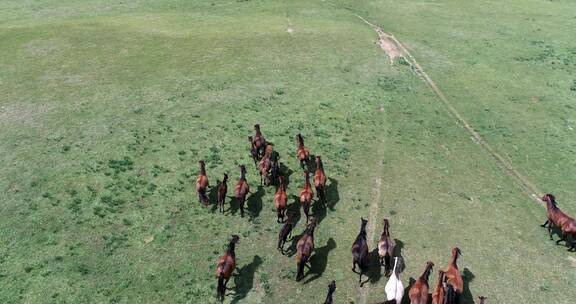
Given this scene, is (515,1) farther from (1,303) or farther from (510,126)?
(1,303)

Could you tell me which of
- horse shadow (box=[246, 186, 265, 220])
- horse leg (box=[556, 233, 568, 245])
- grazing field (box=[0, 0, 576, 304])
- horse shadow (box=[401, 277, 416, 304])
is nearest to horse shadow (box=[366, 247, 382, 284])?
grazing field (box=[0, 0, 576, 304])

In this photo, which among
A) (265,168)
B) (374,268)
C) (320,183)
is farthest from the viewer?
(265,168)

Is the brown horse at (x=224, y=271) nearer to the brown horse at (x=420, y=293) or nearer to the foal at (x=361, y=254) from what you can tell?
the foal at (x=361, y=254)

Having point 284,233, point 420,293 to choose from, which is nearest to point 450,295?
point 420,293

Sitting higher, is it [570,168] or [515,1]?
[515,1]

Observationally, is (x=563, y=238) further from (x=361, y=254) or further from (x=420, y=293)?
(x=361, y=254)

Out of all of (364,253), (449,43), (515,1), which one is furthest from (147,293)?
(515,1)

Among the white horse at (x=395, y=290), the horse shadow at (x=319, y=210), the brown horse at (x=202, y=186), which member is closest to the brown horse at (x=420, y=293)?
the white horse at (x=395, y=290)
